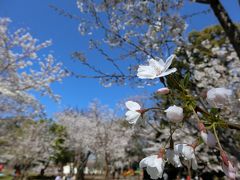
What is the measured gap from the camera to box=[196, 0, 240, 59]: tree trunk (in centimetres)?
402

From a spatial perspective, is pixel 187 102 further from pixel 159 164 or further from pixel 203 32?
pixel 203 32

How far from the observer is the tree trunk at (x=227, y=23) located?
4.02 m

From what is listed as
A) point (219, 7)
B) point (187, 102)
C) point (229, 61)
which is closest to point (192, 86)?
point (219, 7)

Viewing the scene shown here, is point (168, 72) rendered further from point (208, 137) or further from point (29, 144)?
point (29, 144)

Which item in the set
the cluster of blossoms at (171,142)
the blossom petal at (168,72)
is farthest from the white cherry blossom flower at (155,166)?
the blossom petal at (168,72)

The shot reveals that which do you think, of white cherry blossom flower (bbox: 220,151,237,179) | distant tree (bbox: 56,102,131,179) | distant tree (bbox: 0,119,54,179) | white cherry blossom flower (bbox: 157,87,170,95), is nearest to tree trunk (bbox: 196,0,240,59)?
white cherry blossom flower (bbox: 157,87,170,95)

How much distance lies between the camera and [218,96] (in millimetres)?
870

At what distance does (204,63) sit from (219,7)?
16.5ft

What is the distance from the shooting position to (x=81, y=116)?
33.7 meters

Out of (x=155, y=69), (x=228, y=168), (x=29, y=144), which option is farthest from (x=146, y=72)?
(x=29, y=144)

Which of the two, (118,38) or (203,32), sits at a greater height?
(203,32)

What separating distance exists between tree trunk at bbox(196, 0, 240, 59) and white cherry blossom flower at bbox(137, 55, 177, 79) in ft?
10.8

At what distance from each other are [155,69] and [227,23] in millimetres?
3482

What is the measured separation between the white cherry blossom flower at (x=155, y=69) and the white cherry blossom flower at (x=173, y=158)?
0.80 ft
